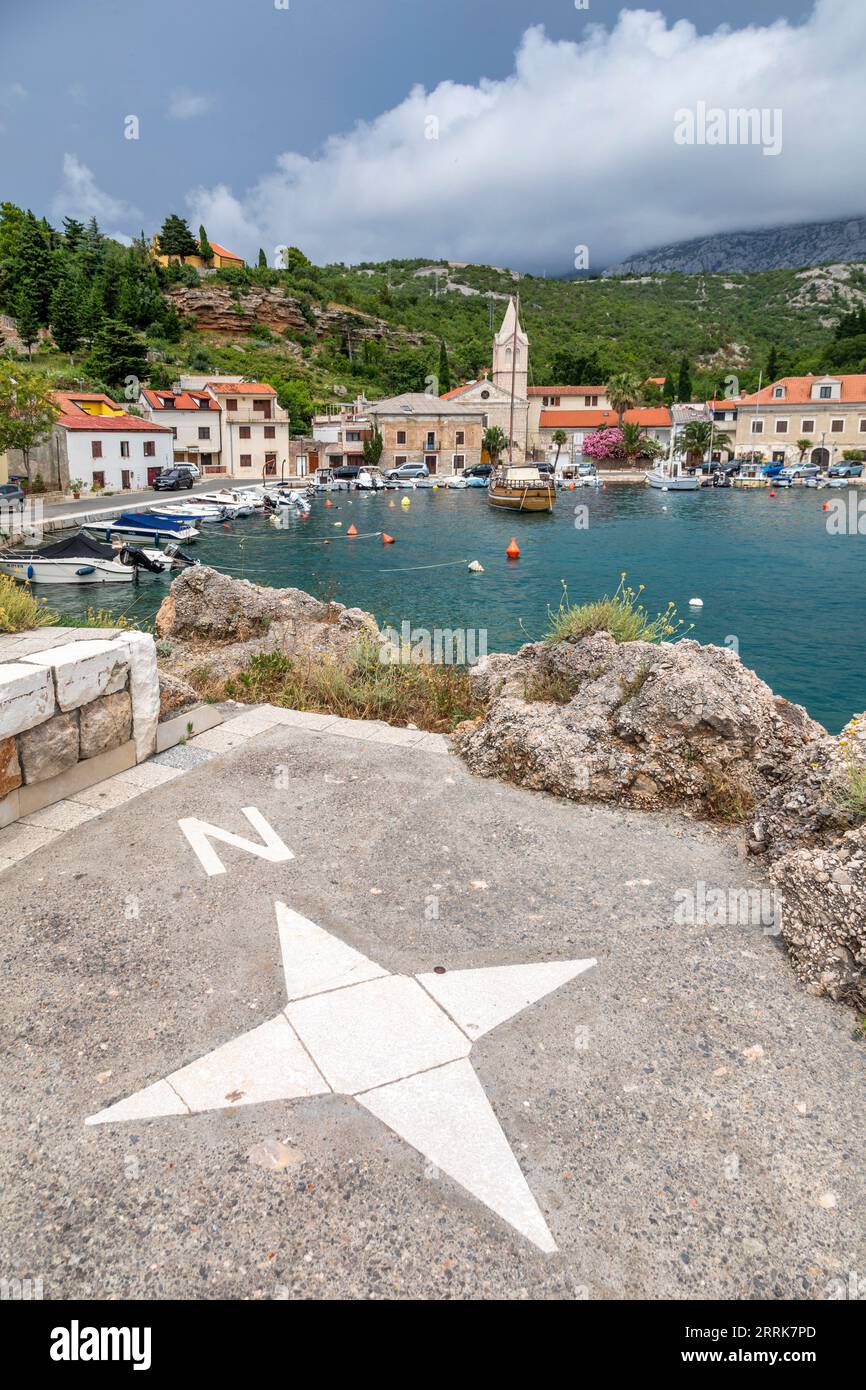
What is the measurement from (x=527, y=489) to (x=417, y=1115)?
5533 centimetres

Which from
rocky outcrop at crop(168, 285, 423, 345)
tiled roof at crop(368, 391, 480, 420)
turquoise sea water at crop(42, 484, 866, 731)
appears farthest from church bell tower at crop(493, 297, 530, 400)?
turquoise sea water at crop(42, 484, 866, 731)

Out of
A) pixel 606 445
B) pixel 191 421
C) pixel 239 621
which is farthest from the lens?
pixel 606 445

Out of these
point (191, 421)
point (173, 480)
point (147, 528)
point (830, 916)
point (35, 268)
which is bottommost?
point (830, 916)


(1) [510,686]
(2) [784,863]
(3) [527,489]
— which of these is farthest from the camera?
(3) [527,489]

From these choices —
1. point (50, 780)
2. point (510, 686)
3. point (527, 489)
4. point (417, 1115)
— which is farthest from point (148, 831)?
point (527, 489)

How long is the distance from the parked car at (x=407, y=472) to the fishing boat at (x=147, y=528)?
38.4 meters

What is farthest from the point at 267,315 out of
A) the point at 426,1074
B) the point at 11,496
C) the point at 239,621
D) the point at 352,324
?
the point at 426,1074

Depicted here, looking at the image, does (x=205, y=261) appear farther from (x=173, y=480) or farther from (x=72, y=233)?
(x=173, y=480)

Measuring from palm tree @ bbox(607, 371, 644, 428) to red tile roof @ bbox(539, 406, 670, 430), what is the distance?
51.9 inches

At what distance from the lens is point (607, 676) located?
23.6 ft

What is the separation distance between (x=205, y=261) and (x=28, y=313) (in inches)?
1952

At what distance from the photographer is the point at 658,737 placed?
6.13 metres

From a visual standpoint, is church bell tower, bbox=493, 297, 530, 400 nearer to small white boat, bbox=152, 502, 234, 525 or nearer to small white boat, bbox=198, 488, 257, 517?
small white boat, bbox=198, 488, 257, 517
